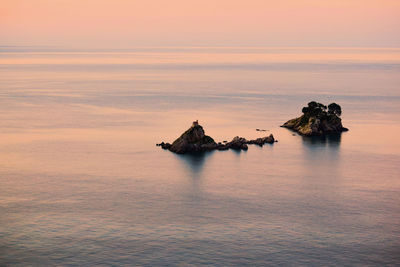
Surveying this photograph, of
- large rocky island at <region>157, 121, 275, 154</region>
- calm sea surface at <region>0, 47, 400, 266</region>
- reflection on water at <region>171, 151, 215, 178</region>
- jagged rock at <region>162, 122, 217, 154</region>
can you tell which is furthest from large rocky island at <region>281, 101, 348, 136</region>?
reflection on water at <region>171, 151, 215, 178</region>

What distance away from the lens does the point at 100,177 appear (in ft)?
433

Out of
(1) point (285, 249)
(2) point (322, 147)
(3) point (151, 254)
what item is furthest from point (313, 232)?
(2) point (322, 147)

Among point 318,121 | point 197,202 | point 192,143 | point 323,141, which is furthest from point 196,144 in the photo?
point 318,121

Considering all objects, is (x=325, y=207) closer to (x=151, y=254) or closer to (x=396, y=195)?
(x=396, y=195)

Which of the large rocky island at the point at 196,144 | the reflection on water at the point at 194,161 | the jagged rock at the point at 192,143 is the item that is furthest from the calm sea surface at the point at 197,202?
the jagged rock at the point at 192,143

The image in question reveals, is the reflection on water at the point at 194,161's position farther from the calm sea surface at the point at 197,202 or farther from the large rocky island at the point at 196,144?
the large rocky island at the point at 196,144

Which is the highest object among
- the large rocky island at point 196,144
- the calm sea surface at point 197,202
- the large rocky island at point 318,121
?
the large rocky island at point 318,121

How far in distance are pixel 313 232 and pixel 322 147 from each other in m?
74.3

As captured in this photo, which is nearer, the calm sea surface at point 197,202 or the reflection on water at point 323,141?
the calm sea surface at point 197,202

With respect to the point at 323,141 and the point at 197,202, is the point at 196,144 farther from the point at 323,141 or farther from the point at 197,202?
the point at 197,202

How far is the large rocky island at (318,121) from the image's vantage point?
182750mm

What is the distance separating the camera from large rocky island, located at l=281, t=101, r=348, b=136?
600ft

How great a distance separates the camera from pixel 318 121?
18312 centimetres

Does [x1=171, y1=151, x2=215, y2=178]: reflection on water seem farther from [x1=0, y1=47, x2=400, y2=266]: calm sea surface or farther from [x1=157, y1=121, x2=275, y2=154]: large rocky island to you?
[x1=157, y1=121, x2=275, y2=154]: large rocky island
